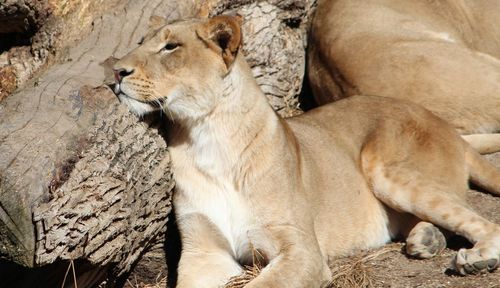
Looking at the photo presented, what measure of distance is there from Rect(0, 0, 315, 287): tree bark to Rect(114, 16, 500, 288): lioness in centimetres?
14

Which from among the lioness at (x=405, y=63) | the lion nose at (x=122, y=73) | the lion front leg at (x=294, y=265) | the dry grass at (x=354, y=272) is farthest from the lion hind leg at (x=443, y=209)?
the lion nose at (x=122, y=73)

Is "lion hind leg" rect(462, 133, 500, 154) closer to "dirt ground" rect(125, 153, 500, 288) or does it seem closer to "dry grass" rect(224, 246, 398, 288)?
"dirt ground" rect(125, 153, 500, 288)

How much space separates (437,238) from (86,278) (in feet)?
5.17

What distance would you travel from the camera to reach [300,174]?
428 centimetres

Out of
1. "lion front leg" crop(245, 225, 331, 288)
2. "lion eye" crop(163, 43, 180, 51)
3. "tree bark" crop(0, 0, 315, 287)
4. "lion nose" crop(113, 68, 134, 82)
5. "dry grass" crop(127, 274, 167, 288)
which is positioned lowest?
"dry grass" crop(127, 274, 167, 288)

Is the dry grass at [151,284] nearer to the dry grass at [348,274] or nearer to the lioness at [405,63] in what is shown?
the dry grass at [348,274]

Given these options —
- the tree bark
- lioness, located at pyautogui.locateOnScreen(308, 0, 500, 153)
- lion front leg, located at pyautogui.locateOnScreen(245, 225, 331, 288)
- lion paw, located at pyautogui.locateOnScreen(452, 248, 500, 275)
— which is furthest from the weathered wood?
lioness, located at pyautogui.locateOnScreen(308, 0, 500, 153)

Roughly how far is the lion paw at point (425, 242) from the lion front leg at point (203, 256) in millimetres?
797

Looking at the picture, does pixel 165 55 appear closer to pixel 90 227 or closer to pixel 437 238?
pixel 90 227

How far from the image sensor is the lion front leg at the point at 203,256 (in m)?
4.07

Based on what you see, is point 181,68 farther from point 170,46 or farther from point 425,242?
→ point 425,242

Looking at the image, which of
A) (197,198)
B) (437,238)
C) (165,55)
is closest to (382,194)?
(437,238)

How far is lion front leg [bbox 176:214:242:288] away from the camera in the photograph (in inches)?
160

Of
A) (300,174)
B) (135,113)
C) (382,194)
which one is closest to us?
(135,113)
